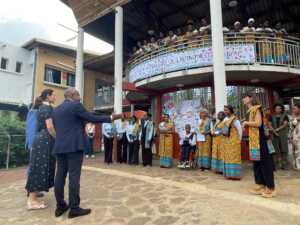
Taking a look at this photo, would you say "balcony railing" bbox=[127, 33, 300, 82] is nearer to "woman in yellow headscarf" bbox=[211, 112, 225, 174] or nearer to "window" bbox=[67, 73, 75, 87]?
"woman in yellow headscarf" bbox=[211, 112, 225, 174]

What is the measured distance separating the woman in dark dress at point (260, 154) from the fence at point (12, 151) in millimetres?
9151

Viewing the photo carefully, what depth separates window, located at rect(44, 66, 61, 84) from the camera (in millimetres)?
17391

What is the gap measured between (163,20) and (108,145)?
7830 millimetres

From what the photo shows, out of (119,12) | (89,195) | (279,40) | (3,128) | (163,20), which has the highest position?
(163,20)

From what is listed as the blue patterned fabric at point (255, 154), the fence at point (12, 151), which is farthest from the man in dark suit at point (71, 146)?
the fence at point (12, 151)

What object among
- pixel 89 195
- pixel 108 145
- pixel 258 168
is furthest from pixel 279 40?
pixel 89 195

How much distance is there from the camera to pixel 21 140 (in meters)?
10.4

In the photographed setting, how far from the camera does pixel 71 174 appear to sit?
356 centimetres

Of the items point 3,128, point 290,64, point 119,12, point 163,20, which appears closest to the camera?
point 290,64

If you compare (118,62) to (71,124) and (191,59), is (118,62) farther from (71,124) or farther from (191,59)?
(71,124)

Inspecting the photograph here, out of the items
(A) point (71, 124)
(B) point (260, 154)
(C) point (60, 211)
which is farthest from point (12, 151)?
(B) point (260, 154)

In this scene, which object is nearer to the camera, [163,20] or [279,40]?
[279,40]

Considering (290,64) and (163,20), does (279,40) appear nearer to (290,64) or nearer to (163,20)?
(290,64)

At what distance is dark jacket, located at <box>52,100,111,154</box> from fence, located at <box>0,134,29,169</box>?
741 cm
